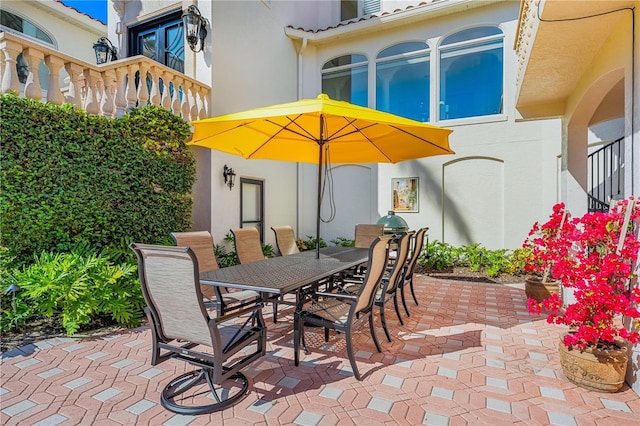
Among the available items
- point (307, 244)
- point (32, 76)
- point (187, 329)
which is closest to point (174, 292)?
point (187, 329)

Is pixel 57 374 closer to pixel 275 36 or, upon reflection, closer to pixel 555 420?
pixel 555 420

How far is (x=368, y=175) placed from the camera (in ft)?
33.7

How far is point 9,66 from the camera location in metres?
4.96

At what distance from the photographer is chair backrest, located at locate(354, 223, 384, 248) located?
24.1 feet

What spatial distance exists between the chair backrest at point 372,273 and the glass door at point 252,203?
18.3 feet

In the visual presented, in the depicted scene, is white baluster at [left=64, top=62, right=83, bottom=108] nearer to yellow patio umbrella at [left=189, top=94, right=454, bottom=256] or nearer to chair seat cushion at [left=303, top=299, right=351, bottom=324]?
yellow patio umbrella at [left=189, top=94, right=454, bottom=256]

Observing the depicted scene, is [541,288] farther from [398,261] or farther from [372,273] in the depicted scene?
[372,273]

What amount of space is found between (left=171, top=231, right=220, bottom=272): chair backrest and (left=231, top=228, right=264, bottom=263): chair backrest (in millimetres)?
556

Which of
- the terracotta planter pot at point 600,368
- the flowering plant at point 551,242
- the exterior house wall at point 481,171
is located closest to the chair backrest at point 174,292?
the terracotta planter pot at point 600,368

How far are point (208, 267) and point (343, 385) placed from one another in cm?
242

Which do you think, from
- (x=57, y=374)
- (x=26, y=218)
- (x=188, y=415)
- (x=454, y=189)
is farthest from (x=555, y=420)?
(x=454, y=189)

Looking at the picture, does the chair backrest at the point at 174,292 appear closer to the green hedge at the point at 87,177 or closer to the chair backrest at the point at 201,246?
the chair backrest at the point at 201,246

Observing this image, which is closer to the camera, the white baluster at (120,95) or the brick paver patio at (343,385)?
the brick paver patio at (343,385)

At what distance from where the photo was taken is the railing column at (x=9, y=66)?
4.90 meters
